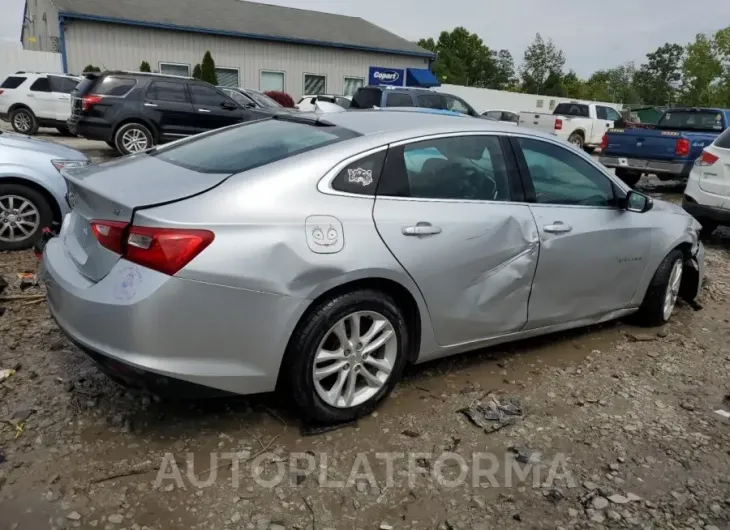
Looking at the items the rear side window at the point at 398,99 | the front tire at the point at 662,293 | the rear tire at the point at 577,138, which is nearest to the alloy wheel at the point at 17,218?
the front tire at the point at 662,293

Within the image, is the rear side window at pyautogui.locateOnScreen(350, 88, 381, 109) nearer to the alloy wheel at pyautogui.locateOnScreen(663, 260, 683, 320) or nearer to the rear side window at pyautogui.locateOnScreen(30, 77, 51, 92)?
the rear side window at pyautogui.locateOnScreen(30, 77, 51, 92)

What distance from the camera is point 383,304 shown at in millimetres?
3088

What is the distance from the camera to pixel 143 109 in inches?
486

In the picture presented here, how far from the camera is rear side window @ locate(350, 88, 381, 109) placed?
48.0 feet

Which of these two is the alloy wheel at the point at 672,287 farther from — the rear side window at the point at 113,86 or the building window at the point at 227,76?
the building window at the point at 227,76

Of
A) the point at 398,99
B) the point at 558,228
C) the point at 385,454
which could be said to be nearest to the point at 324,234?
the point at 385,454

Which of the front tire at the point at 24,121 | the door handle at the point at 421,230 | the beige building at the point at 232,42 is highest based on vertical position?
the beige building at the point at 232,42

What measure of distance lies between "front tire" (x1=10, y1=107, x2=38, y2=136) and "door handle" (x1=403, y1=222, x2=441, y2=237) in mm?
16947

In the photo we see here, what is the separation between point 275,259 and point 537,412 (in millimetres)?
1758

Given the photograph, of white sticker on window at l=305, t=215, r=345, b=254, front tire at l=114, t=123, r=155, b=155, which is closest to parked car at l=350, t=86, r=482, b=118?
front tire at l=114, t=123, r=155, b=155

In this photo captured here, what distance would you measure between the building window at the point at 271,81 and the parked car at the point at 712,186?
2387 cm

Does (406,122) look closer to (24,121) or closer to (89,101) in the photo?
(89,101)

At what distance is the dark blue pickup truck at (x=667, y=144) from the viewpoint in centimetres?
1118

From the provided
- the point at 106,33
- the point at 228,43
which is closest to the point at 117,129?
the point at 106,33
